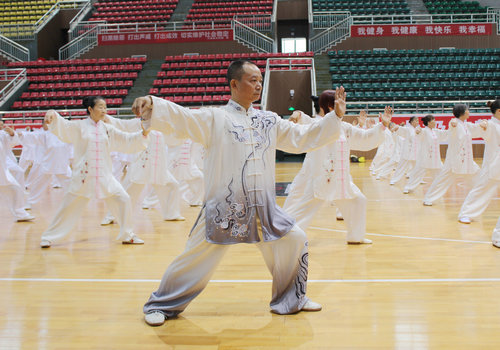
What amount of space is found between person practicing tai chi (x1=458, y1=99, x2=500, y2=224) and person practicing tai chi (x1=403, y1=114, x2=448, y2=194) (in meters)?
3.27

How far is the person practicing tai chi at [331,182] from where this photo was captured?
499cm

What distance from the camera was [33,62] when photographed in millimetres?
21594

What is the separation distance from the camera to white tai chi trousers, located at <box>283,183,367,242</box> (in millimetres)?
5004

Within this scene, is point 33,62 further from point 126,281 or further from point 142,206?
point 126,281

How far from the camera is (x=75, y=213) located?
5.46 meters

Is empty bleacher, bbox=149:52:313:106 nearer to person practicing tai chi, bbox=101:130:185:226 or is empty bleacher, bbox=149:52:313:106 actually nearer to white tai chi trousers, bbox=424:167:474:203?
white tai chi trousers, bbox=424:167:474:203

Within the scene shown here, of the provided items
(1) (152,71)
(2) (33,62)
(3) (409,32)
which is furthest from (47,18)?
(3) (409,32)

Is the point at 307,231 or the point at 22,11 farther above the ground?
the point at 22,11

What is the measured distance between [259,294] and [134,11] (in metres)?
24.2

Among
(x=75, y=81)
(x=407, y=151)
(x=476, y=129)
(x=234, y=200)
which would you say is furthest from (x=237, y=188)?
(x=75, y=81)

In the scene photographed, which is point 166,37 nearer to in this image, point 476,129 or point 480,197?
point 476,129

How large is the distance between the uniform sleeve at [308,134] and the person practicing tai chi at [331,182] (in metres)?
1.70

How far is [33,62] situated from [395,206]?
753 inches

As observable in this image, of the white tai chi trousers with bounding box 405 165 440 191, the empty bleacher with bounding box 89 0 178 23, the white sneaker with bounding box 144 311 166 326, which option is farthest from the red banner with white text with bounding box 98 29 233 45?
the white sneaker with bounding box 144 311 166 326
